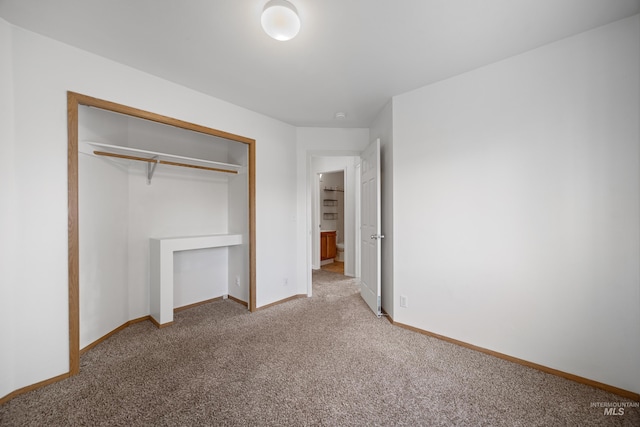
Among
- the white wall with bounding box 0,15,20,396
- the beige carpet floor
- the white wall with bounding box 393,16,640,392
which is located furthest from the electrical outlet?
the white wall with bounding box 0,15,20,396

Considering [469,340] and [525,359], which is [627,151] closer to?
[525,359]

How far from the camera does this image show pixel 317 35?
1.81m

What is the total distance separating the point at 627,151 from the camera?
5.56 feet

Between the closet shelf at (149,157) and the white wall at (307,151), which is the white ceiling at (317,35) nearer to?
the closet shelf at (149,157)

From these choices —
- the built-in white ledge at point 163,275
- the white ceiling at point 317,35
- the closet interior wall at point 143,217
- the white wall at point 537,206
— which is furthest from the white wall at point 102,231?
the white wall at point 537,206

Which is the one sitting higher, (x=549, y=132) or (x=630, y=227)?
(x=549, y=132)

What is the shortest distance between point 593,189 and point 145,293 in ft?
14.0

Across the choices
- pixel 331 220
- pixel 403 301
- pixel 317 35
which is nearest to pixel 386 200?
pixel 403 301

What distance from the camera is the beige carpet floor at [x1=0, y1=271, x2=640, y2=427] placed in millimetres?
1516

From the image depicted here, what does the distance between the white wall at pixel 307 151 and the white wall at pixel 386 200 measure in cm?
50

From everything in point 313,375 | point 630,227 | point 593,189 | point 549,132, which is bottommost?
point 313,375

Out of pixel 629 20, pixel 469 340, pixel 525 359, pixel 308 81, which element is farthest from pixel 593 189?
pixel 308 81

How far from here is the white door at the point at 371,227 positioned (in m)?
2.96

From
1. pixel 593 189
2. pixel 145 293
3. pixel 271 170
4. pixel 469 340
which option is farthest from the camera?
pixel 271 170
